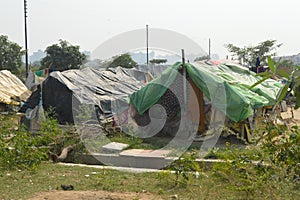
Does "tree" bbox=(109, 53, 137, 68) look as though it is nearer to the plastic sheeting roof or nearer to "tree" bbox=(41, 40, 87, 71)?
the plastic sheeting roof

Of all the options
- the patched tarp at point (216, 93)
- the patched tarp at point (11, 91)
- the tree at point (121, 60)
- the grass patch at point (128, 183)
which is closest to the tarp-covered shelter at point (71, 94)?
the tree at point (121, 60)

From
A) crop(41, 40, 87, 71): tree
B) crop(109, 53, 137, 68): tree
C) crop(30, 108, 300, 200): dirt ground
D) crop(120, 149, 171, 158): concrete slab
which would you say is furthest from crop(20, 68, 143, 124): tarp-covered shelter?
crop(41, 40, 87, 71): tree

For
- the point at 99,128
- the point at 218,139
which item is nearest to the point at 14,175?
the point at 99,128

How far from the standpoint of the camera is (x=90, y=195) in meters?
4.22

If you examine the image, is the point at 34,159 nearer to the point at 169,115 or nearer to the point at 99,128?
the point at 99,128

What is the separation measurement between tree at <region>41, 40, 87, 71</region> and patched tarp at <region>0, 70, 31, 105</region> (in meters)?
8.85

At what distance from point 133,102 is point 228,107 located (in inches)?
82.6

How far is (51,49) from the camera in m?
23.9

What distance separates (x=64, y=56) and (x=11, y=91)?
10.4 metres

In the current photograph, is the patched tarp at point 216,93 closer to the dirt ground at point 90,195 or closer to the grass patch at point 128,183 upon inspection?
the grass patch at point 128,183

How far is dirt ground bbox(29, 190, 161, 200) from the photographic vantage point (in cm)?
413

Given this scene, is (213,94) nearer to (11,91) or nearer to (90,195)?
(90,195)

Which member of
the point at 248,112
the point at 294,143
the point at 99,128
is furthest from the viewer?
the point at 99,128

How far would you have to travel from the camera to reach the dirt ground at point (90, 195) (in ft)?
13.6
